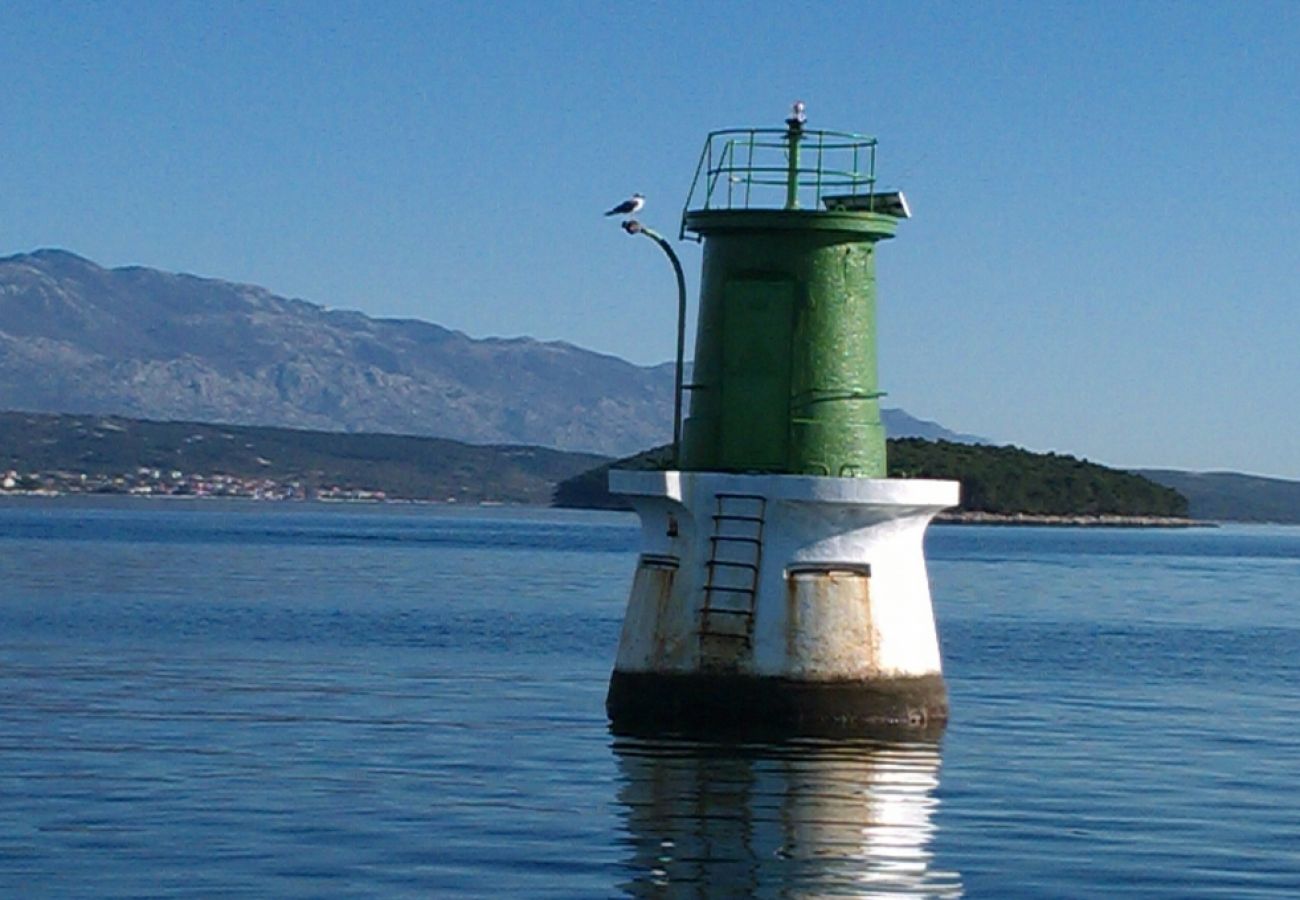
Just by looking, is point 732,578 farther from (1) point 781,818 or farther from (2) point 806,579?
(1) point 781,818

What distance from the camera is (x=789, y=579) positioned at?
23906mm

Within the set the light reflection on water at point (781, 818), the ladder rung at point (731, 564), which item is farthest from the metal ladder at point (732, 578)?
the light reflection on water at point (781, 818)

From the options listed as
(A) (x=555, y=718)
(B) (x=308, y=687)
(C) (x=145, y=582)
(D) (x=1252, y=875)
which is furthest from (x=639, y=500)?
(C) (x=145, y=582)

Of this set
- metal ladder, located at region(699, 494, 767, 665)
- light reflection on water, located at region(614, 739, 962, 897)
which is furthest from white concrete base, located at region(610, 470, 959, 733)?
light reflection on water, located at region(614, 739, 962, 897)

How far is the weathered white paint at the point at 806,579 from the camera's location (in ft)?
78.1

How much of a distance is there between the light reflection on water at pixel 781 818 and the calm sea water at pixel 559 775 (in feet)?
0.12

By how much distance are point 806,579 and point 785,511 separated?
66cm

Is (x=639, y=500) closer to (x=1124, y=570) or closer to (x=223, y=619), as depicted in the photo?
(x=223, y=619)

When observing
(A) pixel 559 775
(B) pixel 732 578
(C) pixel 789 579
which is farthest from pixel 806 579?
(A) pixel 559 775

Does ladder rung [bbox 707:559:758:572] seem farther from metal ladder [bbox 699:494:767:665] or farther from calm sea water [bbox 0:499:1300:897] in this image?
calm sea water [bbox 0:499:1300:897]

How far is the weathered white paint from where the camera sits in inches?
938

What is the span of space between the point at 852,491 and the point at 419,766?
485cm

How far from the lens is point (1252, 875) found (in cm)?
1927

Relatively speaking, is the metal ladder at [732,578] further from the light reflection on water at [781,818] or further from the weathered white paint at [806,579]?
the light reflection on water at [781,818]
